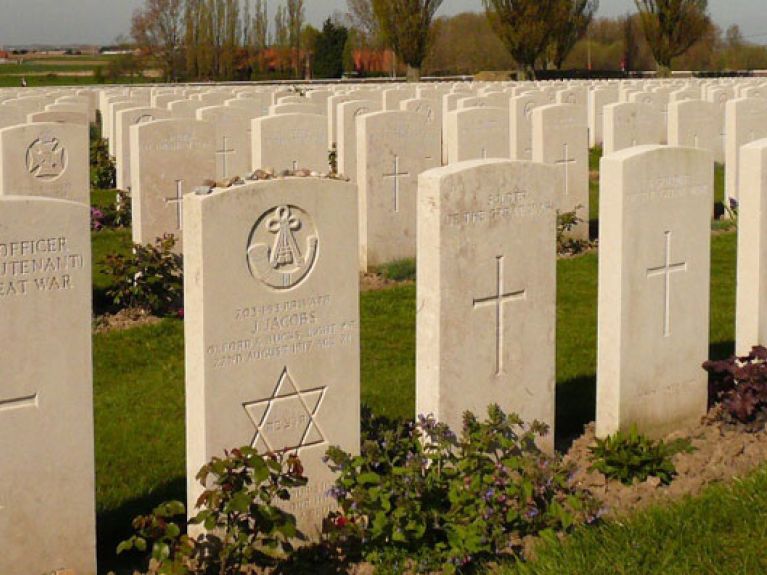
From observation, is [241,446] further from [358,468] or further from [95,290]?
[95,290]

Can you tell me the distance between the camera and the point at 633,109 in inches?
495

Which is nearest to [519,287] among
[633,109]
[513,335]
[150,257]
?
Result: [513,335]

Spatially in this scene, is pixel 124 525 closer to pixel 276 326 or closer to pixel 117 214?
pixel 276 326

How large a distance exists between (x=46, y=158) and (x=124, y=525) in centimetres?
520

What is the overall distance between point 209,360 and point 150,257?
446cm

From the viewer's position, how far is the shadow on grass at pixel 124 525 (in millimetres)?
4953

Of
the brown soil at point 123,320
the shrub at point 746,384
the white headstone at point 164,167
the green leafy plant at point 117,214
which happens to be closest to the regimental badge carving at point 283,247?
the shrub at point 746,384

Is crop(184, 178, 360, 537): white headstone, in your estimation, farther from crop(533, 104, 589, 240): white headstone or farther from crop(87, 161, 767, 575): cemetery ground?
crop(533, 104, 589, 240): white headstone

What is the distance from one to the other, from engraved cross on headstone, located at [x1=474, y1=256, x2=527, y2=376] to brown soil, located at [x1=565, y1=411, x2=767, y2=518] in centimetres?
65

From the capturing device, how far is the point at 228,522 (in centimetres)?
466

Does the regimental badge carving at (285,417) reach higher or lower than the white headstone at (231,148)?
lower

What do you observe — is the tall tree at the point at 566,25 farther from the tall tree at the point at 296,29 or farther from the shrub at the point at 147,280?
the shrub at the point at 147,280

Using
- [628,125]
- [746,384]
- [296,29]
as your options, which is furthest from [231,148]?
[296,29]

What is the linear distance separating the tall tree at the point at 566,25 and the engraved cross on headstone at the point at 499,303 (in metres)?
38.7
